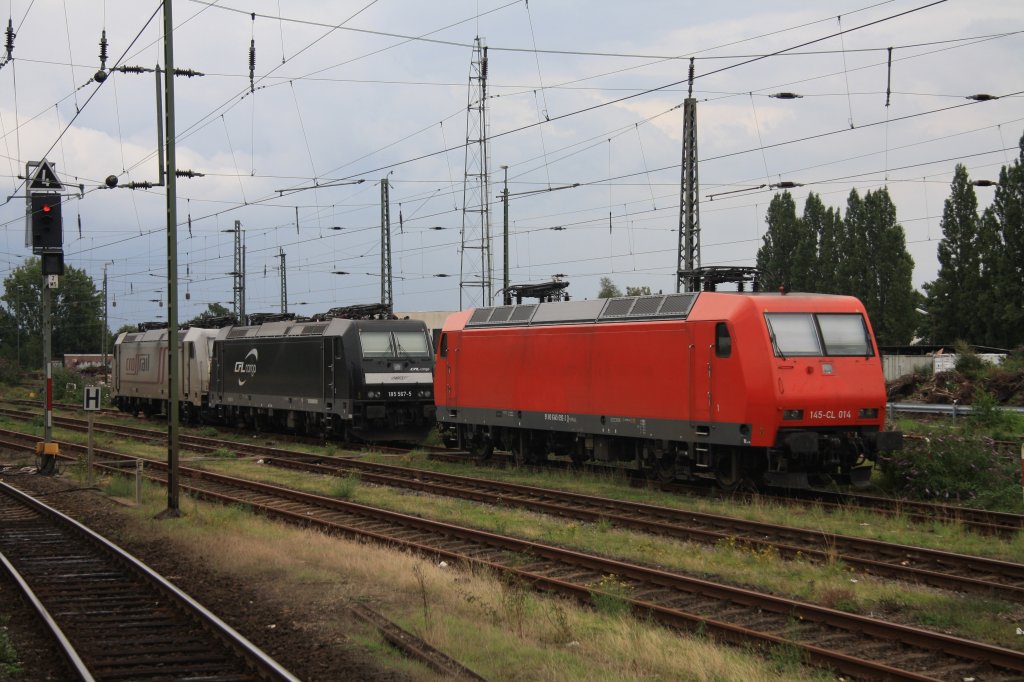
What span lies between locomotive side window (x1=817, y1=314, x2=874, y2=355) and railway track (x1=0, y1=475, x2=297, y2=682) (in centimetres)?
1104

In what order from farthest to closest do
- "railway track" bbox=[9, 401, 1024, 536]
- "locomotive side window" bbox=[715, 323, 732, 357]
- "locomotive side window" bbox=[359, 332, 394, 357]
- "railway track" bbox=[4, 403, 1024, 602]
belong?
1. "locomotive side window" bbox=[359, 332, 394, 357]
2. "locomotive side window" bbox=[715, 323, 732, 357]
3. "railway track" bbox=[9, 401, 1024, 536]
4. "railway track" bbox=[4, 403, 1024, 602]

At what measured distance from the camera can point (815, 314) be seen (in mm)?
17297

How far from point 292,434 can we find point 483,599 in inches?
955

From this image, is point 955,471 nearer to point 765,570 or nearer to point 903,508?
point 903,508

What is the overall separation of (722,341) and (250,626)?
965 centimetres

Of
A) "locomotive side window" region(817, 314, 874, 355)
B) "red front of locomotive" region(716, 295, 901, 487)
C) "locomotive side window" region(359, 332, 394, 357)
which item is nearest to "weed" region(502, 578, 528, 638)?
"red front of locomotive" region(716, 295, 901, 487)

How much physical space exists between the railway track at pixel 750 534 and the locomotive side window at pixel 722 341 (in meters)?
2.82

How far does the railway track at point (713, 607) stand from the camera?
8.16 m

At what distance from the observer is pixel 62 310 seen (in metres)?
113

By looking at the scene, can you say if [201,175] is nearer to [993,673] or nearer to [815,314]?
[815,314]

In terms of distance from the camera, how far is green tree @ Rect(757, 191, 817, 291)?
62.2m

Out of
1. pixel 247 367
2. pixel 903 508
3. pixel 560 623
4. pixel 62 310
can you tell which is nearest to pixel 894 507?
pixel 903 508

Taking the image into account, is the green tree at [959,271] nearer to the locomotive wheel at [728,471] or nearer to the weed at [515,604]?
the locomotive wheel at [728,471]

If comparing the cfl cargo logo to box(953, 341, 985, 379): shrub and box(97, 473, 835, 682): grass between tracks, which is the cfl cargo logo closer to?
box(97, 473, 835, 682): grass between tracks
